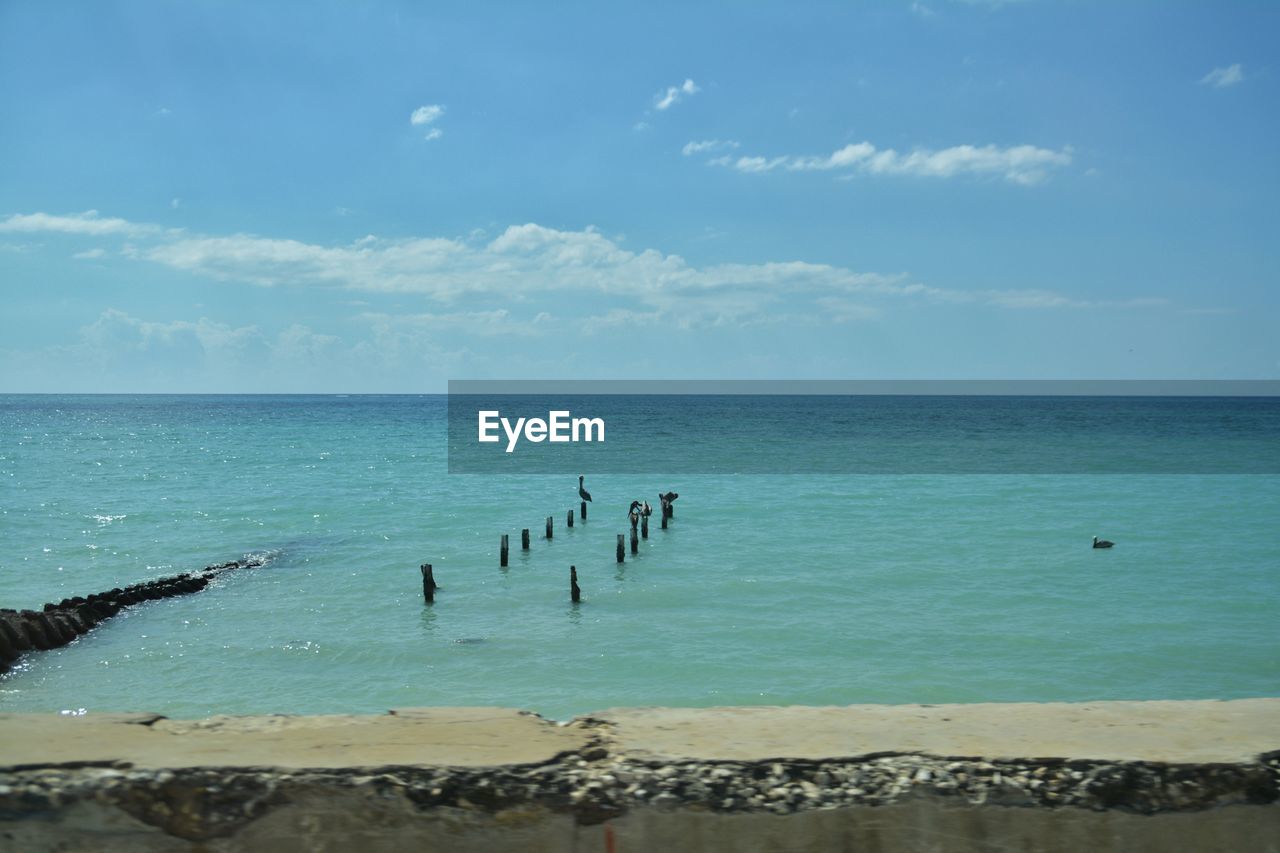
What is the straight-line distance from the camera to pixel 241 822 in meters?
2.81

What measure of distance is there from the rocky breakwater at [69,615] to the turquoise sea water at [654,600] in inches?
12.3

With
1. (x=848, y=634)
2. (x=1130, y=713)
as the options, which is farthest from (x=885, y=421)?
(x=1130, y=713)

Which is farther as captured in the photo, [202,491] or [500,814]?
[202,491]

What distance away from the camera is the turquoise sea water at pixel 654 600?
544 inches

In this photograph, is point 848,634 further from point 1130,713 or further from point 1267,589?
point 1130,713

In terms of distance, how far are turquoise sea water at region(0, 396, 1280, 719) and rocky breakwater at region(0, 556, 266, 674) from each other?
1.03 ft

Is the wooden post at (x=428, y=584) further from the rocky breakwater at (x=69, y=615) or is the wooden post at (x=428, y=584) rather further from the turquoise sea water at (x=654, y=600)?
the rocky breakwater at (x=69, y=615)

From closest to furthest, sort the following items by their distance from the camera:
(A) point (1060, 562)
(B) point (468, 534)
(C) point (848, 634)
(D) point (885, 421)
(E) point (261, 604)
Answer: (C) point (848, 634), (E) point (261, 604), (A) point (1060, 562), (B) point (468, 534), (D) point (885, 421)

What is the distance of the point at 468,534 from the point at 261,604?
10.1m

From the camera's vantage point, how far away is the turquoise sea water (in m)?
13.8

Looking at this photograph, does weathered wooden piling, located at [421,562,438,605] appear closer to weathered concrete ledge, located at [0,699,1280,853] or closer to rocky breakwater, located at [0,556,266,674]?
rocky breakwater, located at [0,556,266,674]

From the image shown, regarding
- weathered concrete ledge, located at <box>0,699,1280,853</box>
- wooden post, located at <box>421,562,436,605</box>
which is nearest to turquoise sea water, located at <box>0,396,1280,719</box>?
wooden post, located at <box>421,562,436,605</box>

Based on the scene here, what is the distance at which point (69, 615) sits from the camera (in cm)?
1658

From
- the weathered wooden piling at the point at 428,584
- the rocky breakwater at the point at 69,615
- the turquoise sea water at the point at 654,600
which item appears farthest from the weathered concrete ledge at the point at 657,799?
the weathered wooden piling at the point at 428,584
